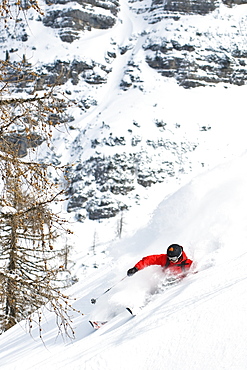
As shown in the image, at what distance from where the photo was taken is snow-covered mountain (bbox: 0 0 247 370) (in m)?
3.07

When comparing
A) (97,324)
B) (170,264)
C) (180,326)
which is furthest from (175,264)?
(180,326)

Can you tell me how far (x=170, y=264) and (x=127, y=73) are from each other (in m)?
88.4

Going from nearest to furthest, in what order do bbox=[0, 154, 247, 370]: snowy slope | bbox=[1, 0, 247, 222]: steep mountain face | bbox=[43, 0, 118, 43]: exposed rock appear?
bbox=[0, 154, 247, 370]: snowy slope < bbox=[1, 0, 247, 222]: steep mountain face < bbox=[43, 0, 118, 43]: exposed rock

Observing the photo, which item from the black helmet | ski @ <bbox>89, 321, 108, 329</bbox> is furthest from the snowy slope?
the black helmet

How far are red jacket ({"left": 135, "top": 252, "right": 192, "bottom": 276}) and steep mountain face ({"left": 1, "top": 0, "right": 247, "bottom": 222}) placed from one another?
162ft

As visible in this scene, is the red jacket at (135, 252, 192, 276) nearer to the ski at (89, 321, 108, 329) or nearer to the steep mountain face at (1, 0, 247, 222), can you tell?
the ski at (89, 321, 108, 329)

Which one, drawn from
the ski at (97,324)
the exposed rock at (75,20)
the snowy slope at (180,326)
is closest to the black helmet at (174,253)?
the snowy slope at (180,326)

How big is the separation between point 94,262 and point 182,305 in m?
39.5

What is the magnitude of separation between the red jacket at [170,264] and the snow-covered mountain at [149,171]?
21 cm

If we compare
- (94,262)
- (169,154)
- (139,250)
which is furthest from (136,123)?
(139,250)

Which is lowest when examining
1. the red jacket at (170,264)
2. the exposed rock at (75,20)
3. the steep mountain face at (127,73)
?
the red jacket at (170,264)

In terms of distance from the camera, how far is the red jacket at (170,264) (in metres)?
5.45

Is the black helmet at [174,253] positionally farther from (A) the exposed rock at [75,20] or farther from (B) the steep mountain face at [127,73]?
(A) the exposed rock at [75,20]

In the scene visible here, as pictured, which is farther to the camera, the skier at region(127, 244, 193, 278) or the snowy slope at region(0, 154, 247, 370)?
the skier at region(127, 244, 193, 278)
